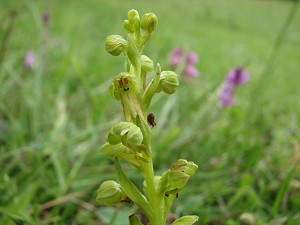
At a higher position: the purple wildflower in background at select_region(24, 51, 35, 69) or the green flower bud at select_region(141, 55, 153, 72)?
the purple wildflower in background at select_region(24, 51, 35, 69)

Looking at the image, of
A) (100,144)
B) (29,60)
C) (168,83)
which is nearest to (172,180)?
(168,83)

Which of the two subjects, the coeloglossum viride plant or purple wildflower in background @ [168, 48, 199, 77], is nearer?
the coeloglossum viride plant

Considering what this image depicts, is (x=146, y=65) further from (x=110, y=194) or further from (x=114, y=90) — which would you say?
(x=110, y=194)

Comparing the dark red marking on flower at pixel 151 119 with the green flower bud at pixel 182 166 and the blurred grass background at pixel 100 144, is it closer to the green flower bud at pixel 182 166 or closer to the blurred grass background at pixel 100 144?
the green flower bud at pixel 182 166

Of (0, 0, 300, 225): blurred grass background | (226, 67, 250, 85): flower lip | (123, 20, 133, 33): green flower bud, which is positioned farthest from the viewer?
(226, 67, 250, 85): flower lip

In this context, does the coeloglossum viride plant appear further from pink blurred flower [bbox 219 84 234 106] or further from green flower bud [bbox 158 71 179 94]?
pink blurred flower [bbox 219 84 234 106]

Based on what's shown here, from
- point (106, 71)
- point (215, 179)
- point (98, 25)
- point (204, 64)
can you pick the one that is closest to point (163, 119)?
point (215, 179)

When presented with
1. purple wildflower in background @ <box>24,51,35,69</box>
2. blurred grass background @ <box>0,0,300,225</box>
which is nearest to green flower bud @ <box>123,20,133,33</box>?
blurred grass background @ <box>0,0,300,225</box>
